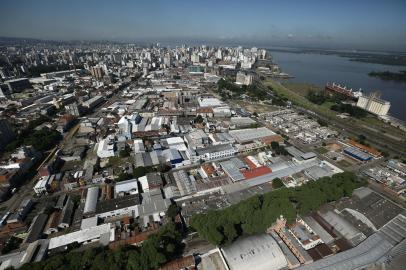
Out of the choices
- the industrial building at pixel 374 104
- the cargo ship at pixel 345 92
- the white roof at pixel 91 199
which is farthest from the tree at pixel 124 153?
the cargo ship at pixel 345 92

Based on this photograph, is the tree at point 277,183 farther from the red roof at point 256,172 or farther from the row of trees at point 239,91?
the row of trees at point 239,91

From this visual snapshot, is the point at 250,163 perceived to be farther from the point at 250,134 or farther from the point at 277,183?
the point at 250,134

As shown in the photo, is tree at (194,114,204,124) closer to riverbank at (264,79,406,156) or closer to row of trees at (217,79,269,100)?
row of trees at (217,79,269,100)

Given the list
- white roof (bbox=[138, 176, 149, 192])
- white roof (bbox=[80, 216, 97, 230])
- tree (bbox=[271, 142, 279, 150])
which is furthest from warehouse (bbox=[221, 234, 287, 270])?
tree (bbox=[271, 142, 279, 150])

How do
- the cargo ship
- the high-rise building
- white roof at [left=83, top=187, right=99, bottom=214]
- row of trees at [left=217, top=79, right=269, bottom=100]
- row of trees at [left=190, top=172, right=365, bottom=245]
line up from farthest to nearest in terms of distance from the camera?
the high-rise building → row of trees at [left=217, top=79, right=269, bottom=100] → the cargo ship → white roof at [left=83, top=187, right=99, bottom=214] → row of trees at [left=190, top=172, right=365, bottom=245]

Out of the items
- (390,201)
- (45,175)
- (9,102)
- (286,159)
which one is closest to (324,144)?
(286,159)

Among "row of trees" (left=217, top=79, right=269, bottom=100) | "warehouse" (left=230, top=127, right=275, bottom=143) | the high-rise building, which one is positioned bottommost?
"warehouse" (left=230, top=127, right=275, bottom=143)
